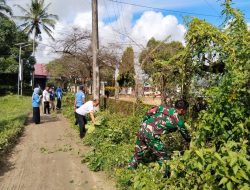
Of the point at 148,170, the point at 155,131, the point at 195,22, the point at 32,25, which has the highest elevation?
the point at 32,25

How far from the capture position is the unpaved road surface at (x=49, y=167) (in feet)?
26.0

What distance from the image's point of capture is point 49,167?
9.39 metres

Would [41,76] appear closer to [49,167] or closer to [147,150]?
[49,167]

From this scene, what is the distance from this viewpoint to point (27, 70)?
179 ft

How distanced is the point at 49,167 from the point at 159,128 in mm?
3504

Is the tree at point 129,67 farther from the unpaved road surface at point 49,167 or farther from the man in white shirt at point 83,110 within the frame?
the unpaved road surface at point 49,167

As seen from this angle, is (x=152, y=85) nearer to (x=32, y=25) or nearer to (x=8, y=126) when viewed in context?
(x=8, y=126)

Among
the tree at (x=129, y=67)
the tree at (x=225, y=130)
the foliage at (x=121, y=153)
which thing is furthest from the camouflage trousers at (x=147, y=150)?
the tree at (x=129, y=67)

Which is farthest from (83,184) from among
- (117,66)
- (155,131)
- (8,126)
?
(117,66)

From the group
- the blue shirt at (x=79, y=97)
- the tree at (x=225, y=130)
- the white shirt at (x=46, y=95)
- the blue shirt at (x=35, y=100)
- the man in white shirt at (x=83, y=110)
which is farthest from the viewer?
the white shirt at (x=46, y=95)

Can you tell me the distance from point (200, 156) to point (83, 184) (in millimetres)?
4223

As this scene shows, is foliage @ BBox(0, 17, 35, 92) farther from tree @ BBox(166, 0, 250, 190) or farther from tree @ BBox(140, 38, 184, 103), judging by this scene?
tree @ BBox(166, 0, 250, 190)

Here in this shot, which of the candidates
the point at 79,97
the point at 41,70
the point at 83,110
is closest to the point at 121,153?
the point at 83,110

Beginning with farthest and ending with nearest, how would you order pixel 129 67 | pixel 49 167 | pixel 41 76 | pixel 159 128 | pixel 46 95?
pixel 41 76
pixel 46 95
pixel 129 67
pixel 49 167
pixel 159 128
